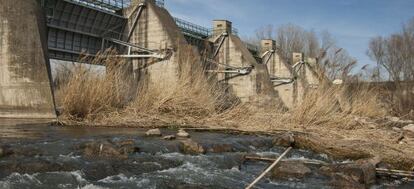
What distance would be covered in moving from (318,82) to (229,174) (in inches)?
243

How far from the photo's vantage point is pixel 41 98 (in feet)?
49.6

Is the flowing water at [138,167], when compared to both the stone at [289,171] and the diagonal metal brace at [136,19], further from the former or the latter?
the diagonal metal brace at [136,19]

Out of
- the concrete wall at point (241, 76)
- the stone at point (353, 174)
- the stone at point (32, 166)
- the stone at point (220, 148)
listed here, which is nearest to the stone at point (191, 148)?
the stone at point (220, 148)

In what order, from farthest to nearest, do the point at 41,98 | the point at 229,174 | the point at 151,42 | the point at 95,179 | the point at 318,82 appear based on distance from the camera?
1. the point at 151,42
2. the point at 41,98
3. the point at 318,82
4. the point at 229,174
5. the point at 95,179

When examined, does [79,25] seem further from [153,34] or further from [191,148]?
[191,148]

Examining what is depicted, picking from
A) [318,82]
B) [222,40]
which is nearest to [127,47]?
[222,40]

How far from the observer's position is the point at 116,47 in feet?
86.6

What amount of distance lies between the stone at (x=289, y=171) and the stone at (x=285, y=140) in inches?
115

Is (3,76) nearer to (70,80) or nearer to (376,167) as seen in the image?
(70,80)

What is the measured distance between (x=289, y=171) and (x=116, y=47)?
799 inches

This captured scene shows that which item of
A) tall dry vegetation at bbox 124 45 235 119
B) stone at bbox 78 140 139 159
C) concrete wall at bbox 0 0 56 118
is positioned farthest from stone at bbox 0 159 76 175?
concrete wall at bbox 0 0 56 118

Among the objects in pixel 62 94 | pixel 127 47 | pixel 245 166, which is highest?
pixel 127 47

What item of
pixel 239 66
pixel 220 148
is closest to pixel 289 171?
pixel 220 148

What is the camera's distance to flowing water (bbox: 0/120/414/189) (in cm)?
648
